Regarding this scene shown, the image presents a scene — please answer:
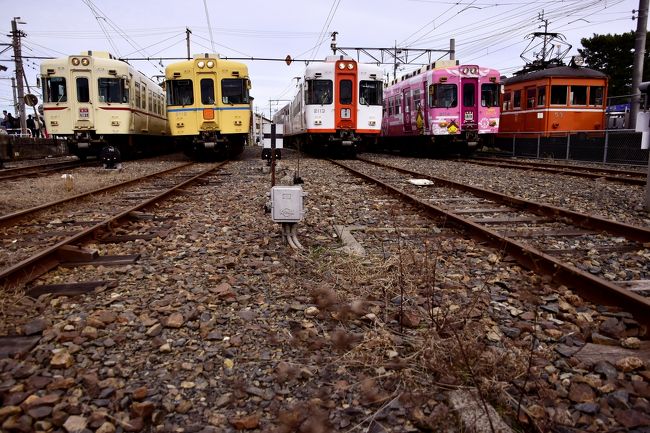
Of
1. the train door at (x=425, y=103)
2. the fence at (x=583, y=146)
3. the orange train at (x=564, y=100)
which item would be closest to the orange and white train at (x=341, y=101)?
the train door at (x=425, y=103)

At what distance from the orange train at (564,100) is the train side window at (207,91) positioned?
11513 mm

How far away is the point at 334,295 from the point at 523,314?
1.30 metres

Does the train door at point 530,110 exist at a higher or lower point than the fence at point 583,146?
higher

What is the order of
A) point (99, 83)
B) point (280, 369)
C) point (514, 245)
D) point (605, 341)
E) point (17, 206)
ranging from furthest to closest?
point (99, 83)
point (17, 206)
point (514, 245)
point (605, 341)
point (280, 369)

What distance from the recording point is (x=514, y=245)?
464 cm

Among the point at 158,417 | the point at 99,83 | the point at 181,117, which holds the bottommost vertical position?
the point at 158,417

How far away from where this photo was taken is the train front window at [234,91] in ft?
58.2

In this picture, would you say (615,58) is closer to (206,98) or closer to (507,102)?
(507,102)

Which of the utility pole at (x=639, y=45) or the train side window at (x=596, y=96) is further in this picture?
the train side window at (x=596, y=96)

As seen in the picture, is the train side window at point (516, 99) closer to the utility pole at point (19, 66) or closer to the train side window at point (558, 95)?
the train side window at point (558, 95)

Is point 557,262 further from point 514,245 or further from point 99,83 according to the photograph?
point 99,83

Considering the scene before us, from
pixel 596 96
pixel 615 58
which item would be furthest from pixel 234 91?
pixel 615 58

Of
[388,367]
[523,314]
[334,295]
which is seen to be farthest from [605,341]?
[334,295]

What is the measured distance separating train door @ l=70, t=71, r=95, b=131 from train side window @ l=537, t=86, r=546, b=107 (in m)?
17.0
